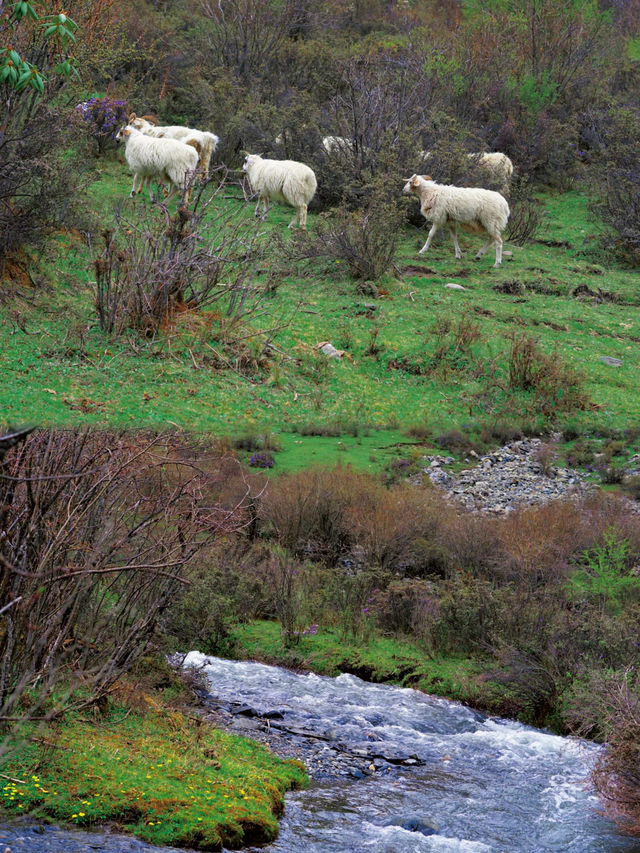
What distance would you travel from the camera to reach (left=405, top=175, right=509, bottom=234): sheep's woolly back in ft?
69.8

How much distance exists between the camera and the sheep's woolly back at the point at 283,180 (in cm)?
2178

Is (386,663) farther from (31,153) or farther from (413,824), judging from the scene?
(31,153)

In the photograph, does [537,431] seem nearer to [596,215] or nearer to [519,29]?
[596,215]

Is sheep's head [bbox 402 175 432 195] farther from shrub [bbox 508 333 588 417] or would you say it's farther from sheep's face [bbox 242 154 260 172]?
shrub [bbox 508 333 588 417]

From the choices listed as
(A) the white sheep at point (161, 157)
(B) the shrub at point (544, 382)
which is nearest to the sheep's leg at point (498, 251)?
(B) the shrub at point (544, 382)

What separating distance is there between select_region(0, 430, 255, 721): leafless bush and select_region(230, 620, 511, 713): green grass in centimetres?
308

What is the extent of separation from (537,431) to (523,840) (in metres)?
10.2

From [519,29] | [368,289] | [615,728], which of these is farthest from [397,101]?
[615,728]

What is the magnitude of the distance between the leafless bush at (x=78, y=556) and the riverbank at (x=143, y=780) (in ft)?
0.84

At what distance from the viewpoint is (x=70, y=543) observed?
5242 mm

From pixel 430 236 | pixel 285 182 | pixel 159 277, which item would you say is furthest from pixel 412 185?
pixel 159 277

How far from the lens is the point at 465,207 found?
21.3 m

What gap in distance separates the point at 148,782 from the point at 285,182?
18.2 meters

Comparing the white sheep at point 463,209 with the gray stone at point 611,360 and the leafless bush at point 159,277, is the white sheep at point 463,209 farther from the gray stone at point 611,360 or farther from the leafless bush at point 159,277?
the leafless bush at point 159,277
